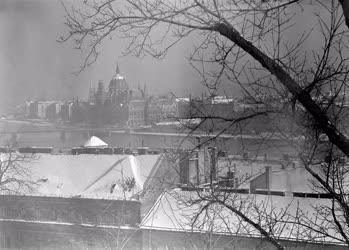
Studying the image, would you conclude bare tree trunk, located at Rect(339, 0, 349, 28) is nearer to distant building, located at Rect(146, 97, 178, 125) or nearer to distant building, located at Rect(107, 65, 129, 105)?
distant building, located at Rect(146, 97, 178, 125)

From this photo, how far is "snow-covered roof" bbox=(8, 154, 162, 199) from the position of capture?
15578 millimetres

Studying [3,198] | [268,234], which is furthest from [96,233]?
[268,234]

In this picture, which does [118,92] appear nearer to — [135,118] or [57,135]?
[135,118]

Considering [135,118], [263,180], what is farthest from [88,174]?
[263,180]

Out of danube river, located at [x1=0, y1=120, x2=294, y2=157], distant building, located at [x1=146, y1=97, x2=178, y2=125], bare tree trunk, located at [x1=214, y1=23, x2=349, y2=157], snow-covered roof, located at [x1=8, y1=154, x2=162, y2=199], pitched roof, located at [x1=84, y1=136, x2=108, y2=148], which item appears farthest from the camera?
pitched roof, located at [x1=84, y1=136, x2=108, y2=148]

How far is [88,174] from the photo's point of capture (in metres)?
16.9

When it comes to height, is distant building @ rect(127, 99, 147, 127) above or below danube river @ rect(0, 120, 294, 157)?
above

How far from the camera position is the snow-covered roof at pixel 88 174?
15578mm

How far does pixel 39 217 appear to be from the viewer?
15.7 meters

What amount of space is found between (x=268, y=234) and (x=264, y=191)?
9667mm

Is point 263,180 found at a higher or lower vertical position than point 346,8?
lower

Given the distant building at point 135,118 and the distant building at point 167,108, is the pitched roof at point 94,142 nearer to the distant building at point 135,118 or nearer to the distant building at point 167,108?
the distant building at point 135,118

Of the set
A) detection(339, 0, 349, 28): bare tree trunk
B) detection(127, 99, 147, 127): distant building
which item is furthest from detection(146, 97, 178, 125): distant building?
detection(127, 99, 147, 127): distant building

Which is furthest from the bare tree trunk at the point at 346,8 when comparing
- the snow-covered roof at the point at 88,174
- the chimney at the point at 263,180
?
the snow-covered roof at the point at 88,174
